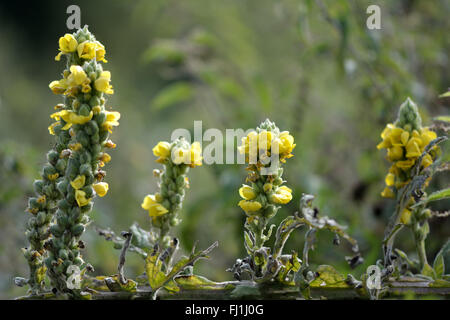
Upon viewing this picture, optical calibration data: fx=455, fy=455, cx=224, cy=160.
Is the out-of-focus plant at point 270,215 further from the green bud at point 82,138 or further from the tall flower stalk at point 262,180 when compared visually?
the green bud at point 82,138

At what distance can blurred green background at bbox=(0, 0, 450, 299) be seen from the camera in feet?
3.75

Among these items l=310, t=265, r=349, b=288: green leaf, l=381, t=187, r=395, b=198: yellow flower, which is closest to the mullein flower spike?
l=310, t=265, r=349, b=288: green leaf

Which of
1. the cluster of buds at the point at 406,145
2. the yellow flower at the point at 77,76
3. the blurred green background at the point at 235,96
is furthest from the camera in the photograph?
the blurred green background at the point at 235,96

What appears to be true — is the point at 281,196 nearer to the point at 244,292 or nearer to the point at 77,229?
the point at 244,292

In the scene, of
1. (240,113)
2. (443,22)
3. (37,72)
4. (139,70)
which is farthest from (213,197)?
(37,72)

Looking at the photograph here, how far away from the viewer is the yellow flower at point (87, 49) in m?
0.48

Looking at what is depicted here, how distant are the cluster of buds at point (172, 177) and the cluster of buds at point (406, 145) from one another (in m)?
0.24

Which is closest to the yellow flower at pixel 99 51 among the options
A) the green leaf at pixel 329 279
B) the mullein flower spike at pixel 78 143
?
the mullein flower spike at pixel 78 143

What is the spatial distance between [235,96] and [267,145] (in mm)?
1109

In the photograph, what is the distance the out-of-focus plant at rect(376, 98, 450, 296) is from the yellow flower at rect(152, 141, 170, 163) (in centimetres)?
26

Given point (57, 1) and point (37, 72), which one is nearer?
point (37, 72)

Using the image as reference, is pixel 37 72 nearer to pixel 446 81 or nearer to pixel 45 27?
pixel 45 27
